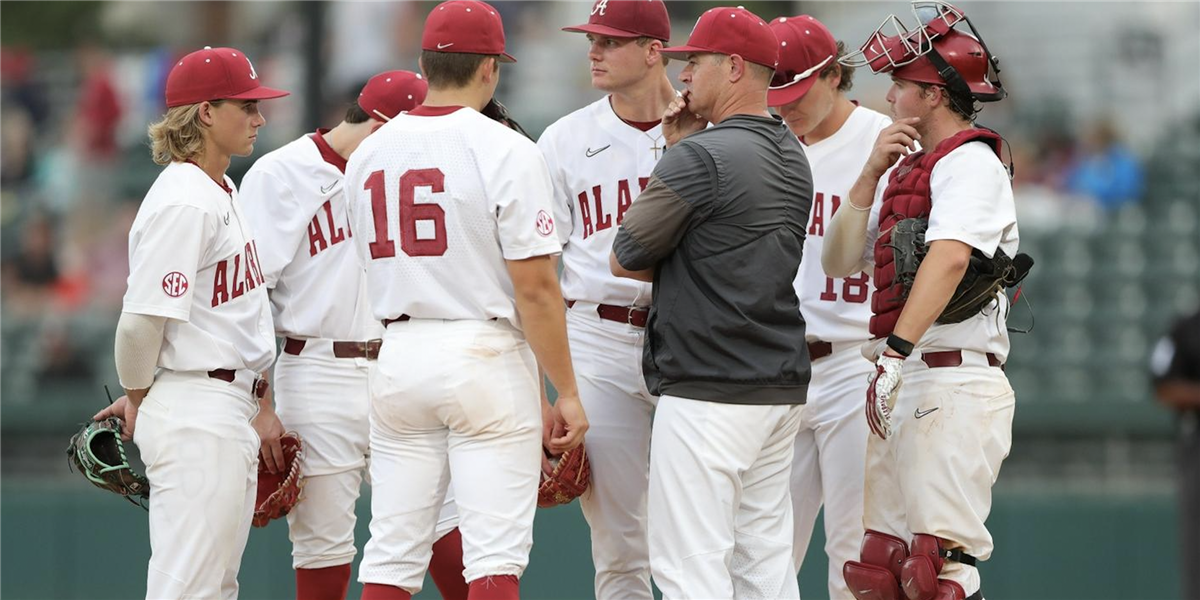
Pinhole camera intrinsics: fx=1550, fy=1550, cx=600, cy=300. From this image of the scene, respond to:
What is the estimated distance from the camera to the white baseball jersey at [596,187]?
16.6ft

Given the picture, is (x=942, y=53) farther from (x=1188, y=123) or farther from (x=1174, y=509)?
(x=1188, y=123)

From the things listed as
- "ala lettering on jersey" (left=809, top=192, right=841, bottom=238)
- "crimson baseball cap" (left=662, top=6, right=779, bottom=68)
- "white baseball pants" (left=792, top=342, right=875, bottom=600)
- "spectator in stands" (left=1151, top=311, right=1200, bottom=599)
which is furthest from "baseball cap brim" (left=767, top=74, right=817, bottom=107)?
"spectator in stands" (left=1151, top=311, right=1200, bottom=599)

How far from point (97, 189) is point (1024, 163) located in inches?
269

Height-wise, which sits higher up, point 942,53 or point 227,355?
point 942,53

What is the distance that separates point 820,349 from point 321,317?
5.55 feet

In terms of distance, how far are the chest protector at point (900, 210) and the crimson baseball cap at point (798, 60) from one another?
0.55m

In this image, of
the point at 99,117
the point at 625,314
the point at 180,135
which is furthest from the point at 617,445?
the point at 99,117

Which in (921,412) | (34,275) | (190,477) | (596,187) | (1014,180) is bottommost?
(190,477)

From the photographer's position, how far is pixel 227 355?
4.51 metres

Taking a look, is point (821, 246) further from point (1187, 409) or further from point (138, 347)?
point (1187, 409)

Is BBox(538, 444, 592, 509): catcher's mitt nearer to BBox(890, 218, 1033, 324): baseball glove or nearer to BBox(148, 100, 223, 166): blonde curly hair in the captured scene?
BBox(890, 218, 1033, 324): baseball glove

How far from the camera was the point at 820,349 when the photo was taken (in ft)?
17.3

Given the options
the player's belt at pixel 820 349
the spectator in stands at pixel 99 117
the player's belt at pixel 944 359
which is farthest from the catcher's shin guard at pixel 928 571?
the spectator in stands at pixel 99 117

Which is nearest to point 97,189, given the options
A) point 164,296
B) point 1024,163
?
point 1024,163
